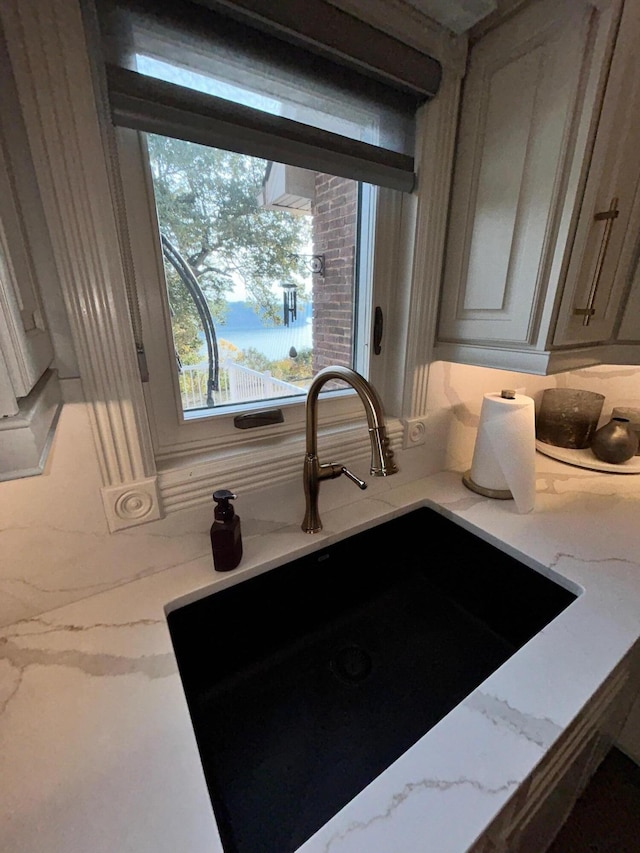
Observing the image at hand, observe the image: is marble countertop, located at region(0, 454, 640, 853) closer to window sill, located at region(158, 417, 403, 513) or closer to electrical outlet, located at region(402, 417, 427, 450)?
window sill, located at region(158, 417, 403, 513)

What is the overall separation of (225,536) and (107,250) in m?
0.56

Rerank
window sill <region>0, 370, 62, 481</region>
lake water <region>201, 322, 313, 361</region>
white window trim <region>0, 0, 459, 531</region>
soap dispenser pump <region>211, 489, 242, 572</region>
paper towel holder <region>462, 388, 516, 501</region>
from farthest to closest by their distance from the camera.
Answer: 1. paper towel holder <region>462, 388, 516, 501</region>
2. lake water <region>201, 322, 313, 361</region>
3. soap dispenser pump <region>211, 489, 242, 572</region>
4. white window trim <region>0, 0, 459, 531</region>
5. window sill <region>0, 370, 62, 481</region>

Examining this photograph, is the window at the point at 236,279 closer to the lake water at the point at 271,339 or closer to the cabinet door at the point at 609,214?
the lake water at the point at 271,339

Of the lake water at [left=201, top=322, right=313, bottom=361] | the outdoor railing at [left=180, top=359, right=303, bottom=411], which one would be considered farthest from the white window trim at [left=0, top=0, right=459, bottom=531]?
the lake water at [left=201, top=322, right=313, bottom=361]

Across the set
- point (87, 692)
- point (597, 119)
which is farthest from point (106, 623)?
point (597, 119)

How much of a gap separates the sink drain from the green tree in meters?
0.76

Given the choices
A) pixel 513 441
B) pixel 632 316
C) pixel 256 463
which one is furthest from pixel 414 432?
pixel 632 316

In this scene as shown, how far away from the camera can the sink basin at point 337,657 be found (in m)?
0.60

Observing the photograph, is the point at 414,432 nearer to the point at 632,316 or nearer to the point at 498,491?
the point at 498,491

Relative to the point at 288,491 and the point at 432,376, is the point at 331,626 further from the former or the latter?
the point at 432,376

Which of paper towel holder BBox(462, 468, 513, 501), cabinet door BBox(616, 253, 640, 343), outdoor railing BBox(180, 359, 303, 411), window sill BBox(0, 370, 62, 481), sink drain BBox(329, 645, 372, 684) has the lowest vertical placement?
sink drain BBox(329, 645, 372, 684)

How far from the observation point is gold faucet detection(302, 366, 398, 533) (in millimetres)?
643

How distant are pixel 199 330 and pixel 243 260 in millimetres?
189

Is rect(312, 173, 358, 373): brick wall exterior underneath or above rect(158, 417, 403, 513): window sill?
above
